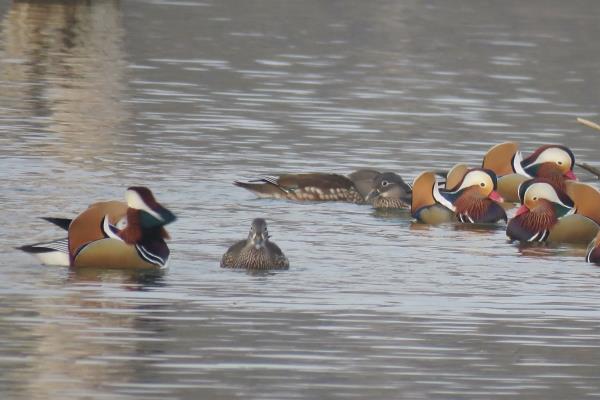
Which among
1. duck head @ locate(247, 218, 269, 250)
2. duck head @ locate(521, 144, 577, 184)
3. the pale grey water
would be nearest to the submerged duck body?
the pale grey water

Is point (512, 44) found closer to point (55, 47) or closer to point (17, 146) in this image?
point (55, 47)

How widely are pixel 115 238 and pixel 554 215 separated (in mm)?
4969

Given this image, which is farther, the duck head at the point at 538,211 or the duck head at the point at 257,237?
the duck head at the point at 538,211

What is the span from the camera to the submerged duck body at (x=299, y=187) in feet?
73.5

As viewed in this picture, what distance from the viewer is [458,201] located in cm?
2188

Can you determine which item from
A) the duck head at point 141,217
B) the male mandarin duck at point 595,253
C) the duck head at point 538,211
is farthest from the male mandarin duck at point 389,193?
the duck head at point 141,217

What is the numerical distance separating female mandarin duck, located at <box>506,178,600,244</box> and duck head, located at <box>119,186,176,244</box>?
4067 mm

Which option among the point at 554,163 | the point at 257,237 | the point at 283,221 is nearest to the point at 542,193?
the point at 283,221

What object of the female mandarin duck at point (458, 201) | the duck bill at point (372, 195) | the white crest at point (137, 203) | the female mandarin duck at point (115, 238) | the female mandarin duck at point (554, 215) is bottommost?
the duck bill at point (372, 195)

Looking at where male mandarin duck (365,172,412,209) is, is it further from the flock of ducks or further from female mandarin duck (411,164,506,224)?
female mandarin duck (411,164,506,224)

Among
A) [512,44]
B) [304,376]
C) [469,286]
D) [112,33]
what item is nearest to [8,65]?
[112,33]

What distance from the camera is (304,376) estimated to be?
13.4m

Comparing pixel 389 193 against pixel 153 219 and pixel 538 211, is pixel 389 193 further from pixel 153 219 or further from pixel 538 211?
pixel 153 219

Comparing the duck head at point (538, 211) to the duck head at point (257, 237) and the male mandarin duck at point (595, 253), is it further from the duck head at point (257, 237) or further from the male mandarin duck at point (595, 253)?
the duck head at point (257, 237)
